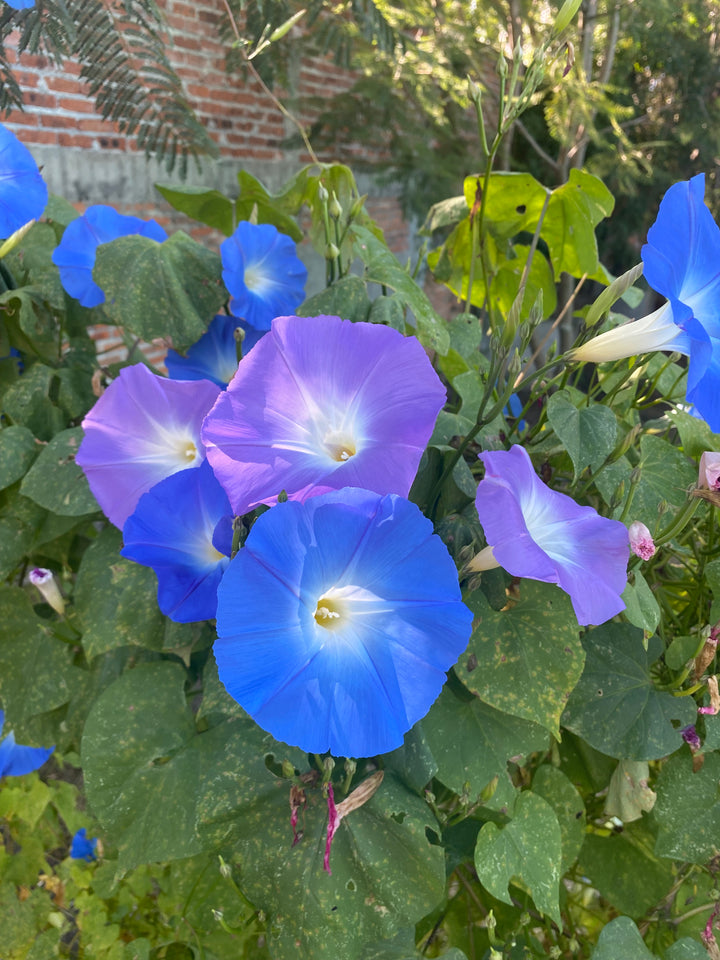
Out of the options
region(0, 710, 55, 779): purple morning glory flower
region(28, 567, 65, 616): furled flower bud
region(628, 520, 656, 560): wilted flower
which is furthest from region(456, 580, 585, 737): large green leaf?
region(0, 710, 55, 779): purple morning glory flower

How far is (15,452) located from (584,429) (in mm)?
543

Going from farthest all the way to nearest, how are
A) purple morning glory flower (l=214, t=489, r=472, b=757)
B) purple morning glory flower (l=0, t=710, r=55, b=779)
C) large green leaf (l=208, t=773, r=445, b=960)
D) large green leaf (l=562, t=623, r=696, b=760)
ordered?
1. purple morning glory flower (l=0, t=710, r=55, b=779)
2. large green leaf (l=562, t=623, r=696, b=760)
3. large green leaf (l=208, t=773, r=445, b=960)
4. purple morning glory flower (l=214, t=489, r=472, b=757)

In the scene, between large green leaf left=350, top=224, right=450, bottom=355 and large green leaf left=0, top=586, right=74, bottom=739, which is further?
large green leaf left=0, top=586, right=74, bottom=739

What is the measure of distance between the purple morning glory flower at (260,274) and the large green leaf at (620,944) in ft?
1.99

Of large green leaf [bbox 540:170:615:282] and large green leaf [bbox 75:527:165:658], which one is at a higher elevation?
large green leaf [bbox 540:170:615:282]

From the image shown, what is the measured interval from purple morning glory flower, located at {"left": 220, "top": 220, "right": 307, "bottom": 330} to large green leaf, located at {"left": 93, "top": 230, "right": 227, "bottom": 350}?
4cm

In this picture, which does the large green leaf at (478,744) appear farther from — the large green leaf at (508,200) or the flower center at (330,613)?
the large green leaf at (508,200)

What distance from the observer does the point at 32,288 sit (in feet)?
2.30

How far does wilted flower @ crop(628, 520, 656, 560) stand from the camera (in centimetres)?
47

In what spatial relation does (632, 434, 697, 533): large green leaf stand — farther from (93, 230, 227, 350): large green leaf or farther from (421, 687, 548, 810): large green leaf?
(93, 230, 227, 350): large green leaf

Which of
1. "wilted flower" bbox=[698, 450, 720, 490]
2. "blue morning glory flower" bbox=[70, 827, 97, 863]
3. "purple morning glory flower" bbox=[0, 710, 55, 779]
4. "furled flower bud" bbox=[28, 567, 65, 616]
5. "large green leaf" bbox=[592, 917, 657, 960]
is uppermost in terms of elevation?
"wilted flower" bbox=[698, 450, 720, 490]

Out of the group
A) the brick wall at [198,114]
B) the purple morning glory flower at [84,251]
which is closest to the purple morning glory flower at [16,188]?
the purple morning glory flower at [84,251]

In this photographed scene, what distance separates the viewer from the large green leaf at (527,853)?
0.53 meters

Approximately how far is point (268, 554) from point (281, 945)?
1.03ft
